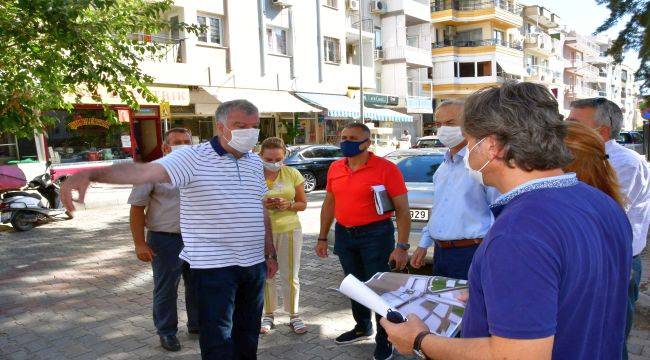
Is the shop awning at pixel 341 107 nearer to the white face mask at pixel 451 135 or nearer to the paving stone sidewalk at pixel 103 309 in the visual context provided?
the paving stone sidewalk at pixel 103 309

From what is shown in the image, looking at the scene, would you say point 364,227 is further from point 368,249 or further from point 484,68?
point 484,68

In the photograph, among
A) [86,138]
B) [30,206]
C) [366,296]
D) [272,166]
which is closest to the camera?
[366,296]

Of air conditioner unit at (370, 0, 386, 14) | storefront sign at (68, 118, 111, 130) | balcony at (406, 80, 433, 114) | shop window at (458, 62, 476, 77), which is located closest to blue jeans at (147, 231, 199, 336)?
storefront sign at (68, 118, 111, 130)

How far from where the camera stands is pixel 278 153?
463 cm

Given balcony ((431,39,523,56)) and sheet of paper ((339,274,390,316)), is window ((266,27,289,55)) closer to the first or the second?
balcony ((431,39,523,56))

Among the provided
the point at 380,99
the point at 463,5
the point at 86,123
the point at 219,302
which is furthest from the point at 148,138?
the point at 463,5

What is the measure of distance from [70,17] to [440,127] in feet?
17.9

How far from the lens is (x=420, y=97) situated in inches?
1416

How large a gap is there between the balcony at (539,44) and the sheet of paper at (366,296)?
175 feet

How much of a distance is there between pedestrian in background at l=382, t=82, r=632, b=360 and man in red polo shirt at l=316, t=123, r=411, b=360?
2331 mm

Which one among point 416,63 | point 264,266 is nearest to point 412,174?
point 264,266

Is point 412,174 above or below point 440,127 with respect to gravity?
below

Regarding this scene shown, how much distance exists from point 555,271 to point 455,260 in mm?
2071

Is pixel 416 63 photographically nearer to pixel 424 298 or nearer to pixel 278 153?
pixel 278 153
